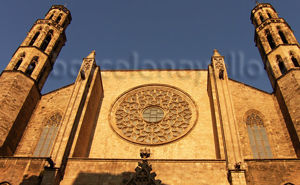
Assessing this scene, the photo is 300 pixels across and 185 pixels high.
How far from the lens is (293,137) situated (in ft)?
42.6

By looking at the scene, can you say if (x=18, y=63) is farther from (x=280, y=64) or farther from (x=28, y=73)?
(x=280, y=64)

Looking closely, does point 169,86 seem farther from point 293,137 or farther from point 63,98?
point 293,137

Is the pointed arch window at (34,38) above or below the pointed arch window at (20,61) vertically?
above

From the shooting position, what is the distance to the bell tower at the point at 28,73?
13431 millimetres

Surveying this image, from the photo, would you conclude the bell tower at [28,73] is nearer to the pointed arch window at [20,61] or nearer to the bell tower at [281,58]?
the pointed arch window at [20,61]

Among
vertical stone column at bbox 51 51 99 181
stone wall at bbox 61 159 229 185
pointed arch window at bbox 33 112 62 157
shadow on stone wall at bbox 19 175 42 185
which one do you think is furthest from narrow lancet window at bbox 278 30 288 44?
shadow on stone wall at bbox 19 175 42 185

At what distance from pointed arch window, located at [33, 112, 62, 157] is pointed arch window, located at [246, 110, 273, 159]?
9.31m

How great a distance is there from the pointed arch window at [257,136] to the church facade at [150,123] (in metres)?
0.04

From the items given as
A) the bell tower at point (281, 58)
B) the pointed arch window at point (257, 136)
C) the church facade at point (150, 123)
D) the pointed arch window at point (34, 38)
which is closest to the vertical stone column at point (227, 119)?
the church facade at point (150, 123)

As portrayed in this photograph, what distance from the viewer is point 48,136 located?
47.0ft

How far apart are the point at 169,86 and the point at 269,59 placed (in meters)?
5.83

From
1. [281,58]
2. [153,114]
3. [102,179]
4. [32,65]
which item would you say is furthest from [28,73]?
[281,58]

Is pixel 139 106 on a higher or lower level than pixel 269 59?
lower

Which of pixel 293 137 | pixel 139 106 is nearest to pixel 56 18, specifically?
pixel 139 106
